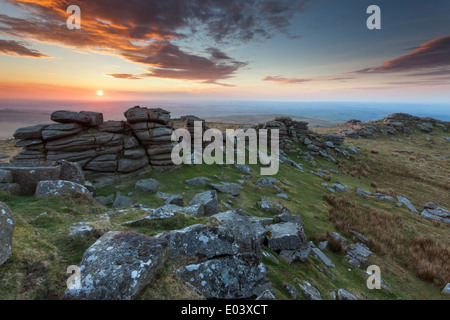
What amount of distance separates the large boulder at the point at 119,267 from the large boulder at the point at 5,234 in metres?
1.80

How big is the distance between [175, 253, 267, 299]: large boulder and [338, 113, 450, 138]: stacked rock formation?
70734 mm

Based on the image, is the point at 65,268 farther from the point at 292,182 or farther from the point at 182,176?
the point at 292,182

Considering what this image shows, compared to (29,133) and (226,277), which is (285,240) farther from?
(29,133)

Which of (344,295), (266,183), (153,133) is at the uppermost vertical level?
(153,133)

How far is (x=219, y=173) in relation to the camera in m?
24.0

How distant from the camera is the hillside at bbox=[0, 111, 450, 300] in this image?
19.0 feet

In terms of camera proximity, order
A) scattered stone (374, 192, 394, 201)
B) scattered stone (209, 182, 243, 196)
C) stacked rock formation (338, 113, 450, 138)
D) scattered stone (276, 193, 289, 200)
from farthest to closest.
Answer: stacked rock formation (338, 113, 450, 138)
scattered stone (374, 192, 394, 201)
scattered stone (276, 193, 289, 200)
scattered stone (209, 182, 243, 196)

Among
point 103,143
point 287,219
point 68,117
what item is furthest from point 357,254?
point 68,117

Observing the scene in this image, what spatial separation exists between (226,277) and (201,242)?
4.91ft

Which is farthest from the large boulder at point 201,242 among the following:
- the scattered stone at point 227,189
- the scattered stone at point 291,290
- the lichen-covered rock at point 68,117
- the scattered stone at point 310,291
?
the lichen-covered rock at point 68,117

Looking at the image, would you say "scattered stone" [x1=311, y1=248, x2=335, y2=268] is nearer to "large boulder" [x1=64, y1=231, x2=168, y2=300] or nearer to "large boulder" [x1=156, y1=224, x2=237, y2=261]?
"large boulder" [x1=156, y1=224, x2=237, y2=261]

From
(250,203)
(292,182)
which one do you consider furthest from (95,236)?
(292,182)

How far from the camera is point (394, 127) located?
→ 233 ft

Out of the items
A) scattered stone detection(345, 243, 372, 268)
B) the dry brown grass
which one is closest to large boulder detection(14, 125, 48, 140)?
scattered stone detection(345, 243, 372, 268)
